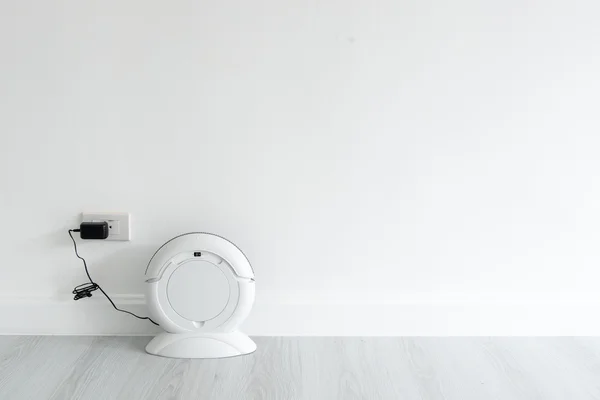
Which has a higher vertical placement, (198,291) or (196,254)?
(196,254)

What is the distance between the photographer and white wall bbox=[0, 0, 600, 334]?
186cm

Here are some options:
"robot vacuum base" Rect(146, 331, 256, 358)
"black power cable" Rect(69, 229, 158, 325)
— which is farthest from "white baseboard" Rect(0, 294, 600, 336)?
"robot vacuum base" Rect(146, 331, 256, 358)

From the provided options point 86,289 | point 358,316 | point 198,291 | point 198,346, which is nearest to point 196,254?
point 198,291

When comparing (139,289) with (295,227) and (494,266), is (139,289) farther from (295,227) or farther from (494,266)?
(494,266)

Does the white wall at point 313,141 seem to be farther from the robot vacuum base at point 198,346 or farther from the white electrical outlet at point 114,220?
the robot vacuum base at point 198,346

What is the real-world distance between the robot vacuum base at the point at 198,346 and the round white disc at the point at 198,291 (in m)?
0.06

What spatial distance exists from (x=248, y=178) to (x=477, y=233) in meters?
0.72

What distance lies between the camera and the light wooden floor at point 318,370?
1589 mm

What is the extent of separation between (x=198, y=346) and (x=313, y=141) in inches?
26.6

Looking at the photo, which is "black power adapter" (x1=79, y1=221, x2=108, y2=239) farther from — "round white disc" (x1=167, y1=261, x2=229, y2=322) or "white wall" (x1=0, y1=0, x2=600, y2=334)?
"round white disc" (x1=167, y1=261, x2=229, y2=322)

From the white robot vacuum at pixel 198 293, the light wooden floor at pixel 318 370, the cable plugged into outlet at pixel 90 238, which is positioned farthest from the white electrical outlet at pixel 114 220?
the light wooden floor at pixel 318 370

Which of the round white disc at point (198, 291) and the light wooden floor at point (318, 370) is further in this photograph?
the round white disc at point (198, 291)

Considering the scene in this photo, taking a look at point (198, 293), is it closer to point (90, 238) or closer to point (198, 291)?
point (198, 291)

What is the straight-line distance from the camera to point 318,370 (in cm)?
172
